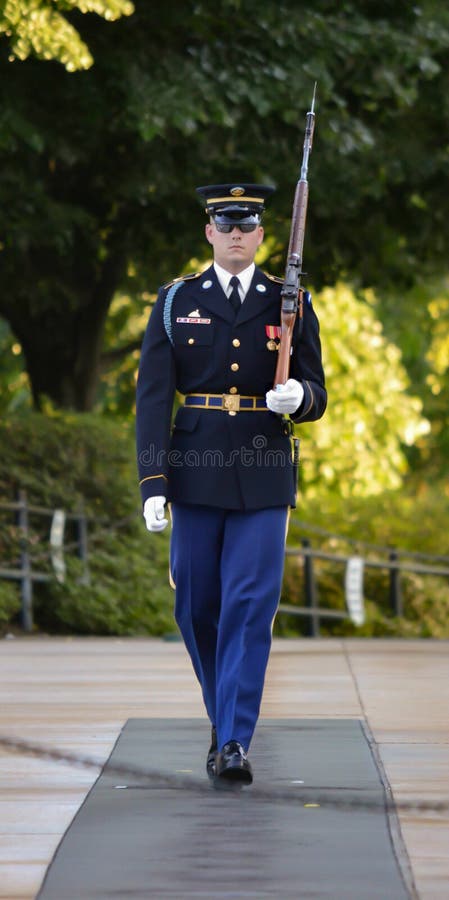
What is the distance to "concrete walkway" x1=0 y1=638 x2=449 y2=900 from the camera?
5422 mm

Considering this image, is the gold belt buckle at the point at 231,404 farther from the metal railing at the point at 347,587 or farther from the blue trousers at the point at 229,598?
the metal railing at the point at 347,587

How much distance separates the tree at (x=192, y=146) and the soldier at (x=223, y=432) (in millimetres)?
7360

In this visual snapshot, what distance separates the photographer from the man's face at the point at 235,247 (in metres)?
6.59

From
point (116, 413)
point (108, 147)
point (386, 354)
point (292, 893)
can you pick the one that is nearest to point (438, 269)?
point (108, 147)

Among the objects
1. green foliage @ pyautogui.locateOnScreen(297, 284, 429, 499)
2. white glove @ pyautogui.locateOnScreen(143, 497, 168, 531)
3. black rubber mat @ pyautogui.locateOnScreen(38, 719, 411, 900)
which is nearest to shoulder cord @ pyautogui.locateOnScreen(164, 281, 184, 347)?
white glove @ pyautogui.locateOnScreen(143, 497, 168, 531)

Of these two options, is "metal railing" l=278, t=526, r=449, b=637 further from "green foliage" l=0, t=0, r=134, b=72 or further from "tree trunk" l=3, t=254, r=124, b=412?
"green foliage" l=0, t=0, r=134, b=72

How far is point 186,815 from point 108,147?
1119 centimetres

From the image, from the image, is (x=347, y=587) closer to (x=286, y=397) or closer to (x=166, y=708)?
(x=166, y=708)

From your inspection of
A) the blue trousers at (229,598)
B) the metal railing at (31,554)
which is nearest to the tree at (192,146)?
the metal railing at (31,554)

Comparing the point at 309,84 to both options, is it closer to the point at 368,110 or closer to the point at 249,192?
the point at 368,110

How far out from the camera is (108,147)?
16.3 m

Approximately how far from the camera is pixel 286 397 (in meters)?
6.38

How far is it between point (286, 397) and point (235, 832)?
1.55 m

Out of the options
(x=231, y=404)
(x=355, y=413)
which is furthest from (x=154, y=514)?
(x=355, y=413)
